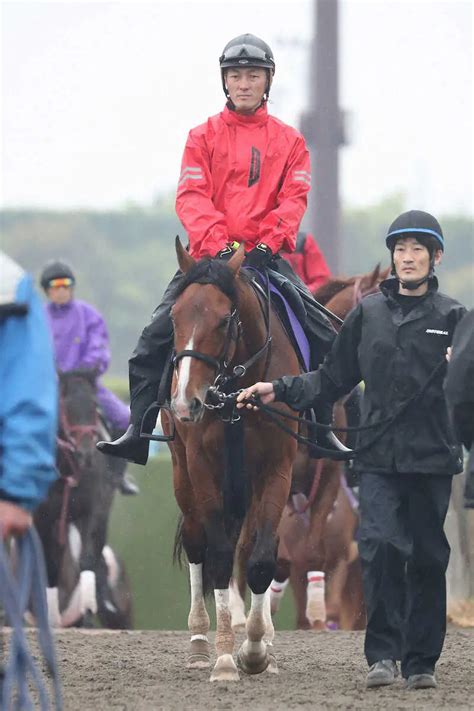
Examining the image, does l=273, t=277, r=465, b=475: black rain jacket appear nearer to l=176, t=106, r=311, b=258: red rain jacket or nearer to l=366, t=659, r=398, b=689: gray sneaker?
l=366, t=659, r=398, b=689: gray sneaker

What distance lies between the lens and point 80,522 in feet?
47.4

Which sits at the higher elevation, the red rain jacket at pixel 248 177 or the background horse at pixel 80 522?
the red rain jacket at pixel 248 177

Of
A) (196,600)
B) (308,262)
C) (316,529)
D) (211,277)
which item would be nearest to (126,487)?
(308,262)

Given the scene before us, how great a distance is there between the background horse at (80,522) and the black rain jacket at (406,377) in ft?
21.7

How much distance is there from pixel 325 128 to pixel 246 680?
44.3 ft

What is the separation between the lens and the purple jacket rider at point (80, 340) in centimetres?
1471

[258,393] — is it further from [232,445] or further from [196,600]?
[196,600]

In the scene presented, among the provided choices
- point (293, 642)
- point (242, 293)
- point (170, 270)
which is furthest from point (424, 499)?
point (170, 270)

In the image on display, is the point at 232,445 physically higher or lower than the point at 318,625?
higher

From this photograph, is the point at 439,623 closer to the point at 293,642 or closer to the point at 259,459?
the point at 259,459

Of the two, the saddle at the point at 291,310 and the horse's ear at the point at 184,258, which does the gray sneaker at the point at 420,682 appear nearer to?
the saddle at the point at 291,310

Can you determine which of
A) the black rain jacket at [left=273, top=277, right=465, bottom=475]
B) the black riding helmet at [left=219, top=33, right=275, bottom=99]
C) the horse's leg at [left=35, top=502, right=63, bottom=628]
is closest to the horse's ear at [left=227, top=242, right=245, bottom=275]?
the black rain jacket at [left=273, top=277, right=465, bottom=475]

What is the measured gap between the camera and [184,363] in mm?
7574

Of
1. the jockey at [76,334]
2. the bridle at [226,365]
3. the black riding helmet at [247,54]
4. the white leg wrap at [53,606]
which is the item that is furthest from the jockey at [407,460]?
the jockey at [76,334]
